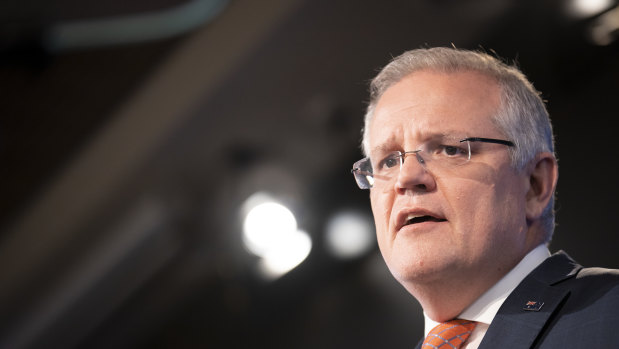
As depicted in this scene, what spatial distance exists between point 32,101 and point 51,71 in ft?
0.84

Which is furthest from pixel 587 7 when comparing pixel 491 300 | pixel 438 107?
pixel 491 300

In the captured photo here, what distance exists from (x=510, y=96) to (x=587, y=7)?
136cm

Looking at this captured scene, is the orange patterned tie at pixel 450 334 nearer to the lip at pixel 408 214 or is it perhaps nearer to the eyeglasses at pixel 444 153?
the lip at pixel 408 214

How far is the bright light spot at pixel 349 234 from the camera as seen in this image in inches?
146

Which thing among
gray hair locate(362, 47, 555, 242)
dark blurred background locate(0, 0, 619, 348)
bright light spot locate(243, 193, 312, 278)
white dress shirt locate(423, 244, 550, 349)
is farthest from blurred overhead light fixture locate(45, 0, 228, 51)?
white dress shirt locate(423, 244, 550, 349)

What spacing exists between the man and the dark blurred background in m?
1.24

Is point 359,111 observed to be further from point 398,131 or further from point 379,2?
point 398,131

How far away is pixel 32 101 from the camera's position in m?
3.92

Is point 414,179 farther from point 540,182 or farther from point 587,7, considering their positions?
point 587,7

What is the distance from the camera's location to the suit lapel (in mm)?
1365

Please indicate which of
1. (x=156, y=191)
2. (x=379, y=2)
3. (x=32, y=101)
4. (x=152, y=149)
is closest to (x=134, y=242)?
(x=156, y=191)

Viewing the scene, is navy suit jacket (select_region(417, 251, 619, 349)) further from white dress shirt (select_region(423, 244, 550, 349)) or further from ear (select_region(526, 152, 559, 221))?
ear (select_region(526, 152, 559, 221))

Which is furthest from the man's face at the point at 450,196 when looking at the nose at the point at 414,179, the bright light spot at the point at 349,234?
the bright light spot at the point at 349,234

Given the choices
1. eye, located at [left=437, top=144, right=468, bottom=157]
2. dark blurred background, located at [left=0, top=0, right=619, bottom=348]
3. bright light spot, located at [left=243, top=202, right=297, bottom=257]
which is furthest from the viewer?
bright light spot, located at [left=243, top=202, right=297, bottom=257]
